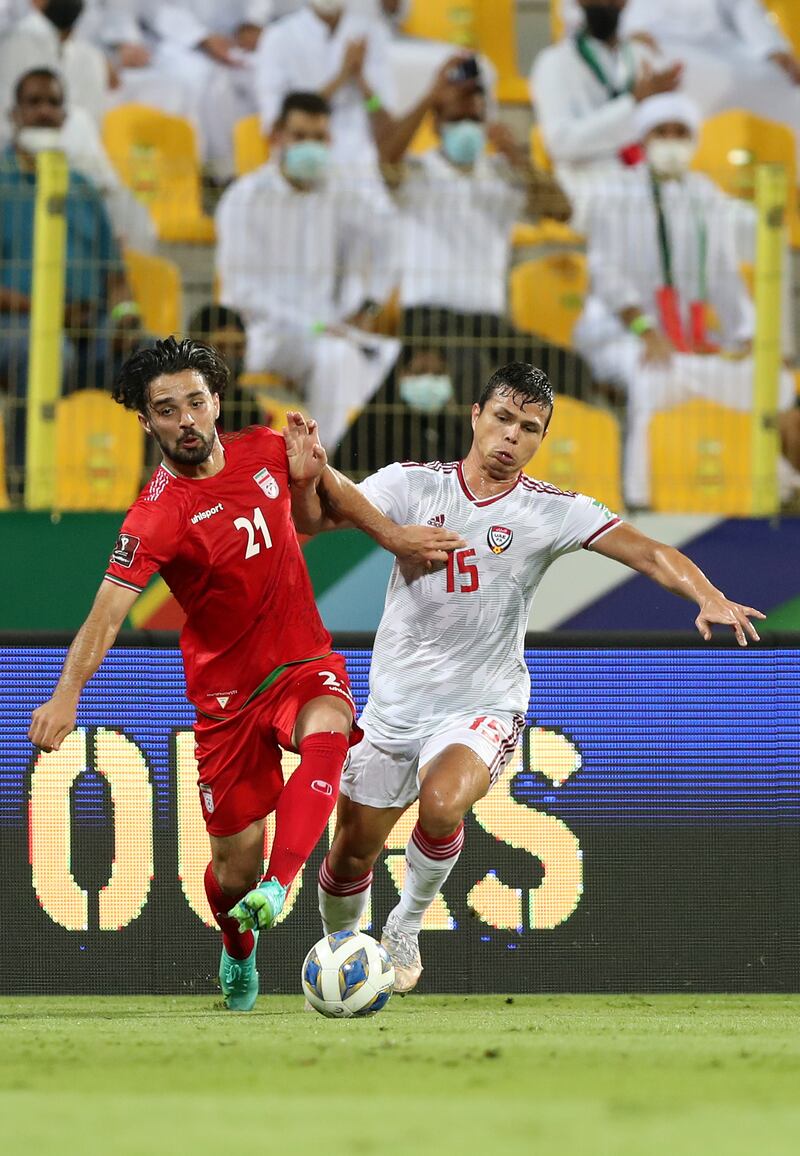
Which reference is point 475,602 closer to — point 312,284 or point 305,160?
point 312,284

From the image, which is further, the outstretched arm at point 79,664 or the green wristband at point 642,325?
the green wristband at point 642,325

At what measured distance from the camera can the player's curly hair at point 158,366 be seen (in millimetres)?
5707

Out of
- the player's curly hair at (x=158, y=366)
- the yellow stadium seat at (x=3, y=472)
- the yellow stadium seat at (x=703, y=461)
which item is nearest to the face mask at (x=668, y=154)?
the yellow stadium seat at (x=703, y=461)

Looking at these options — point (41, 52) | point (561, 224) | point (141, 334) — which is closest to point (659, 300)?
point (561, 224)

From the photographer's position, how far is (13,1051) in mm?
4320

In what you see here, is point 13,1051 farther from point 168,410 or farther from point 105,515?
point 105,515

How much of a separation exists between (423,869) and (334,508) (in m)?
1.35

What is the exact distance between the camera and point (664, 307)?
10.1 m

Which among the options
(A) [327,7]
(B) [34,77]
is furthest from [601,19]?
(B) [34,77]

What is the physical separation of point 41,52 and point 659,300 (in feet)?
15.4

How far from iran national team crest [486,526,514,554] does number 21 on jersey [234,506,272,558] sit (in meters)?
0.86

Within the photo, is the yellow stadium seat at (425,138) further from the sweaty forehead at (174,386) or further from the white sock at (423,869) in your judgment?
the white sock at (423,869)

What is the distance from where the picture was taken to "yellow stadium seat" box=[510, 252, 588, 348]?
10.1 meters

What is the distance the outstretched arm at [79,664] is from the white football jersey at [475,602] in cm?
122
